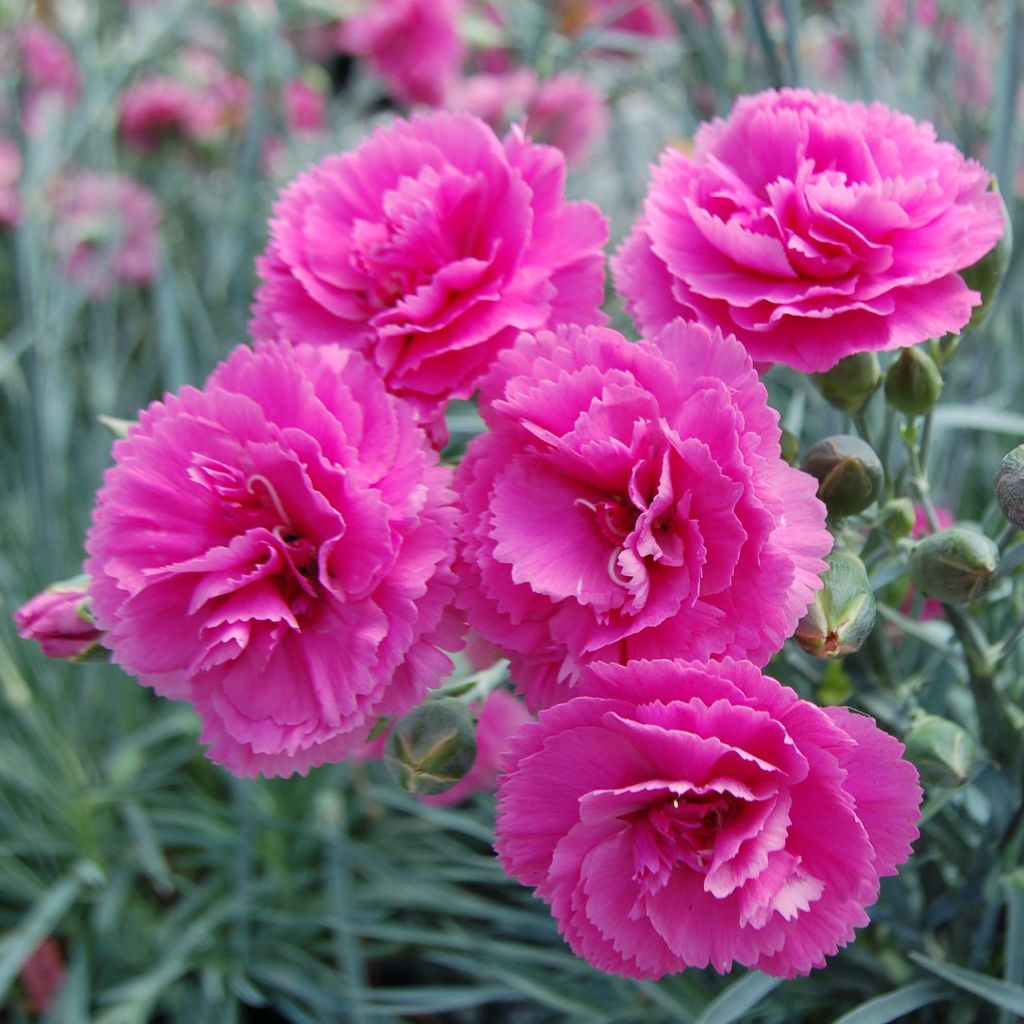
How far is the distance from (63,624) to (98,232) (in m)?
1.19

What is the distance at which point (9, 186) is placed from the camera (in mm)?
1648

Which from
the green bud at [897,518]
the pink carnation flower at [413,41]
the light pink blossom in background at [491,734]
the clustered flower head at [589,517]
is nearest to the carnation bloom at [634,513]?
the clustered flower head at [589,517]

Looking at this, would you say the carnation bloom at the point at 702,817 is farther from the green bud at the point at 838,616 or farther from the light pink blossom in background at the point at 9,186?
the light pink blossom in background at the point at 9,186

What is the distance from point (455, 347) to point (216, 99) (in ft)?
4.91

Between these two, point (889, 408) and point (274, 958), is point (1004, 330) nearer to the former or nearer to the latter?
point (889, 408)

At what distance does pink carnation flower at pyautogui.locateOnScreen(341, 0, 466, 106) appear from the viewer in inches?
62.4

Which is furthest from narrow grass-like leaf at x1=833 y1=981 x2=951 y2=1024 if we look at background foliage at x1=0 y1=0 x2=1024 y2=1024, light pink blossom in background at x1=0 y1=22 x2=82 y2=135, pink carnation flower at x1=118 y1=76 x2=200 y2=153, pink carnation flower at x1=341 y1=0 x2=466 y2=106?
light pink blossom in background at x1=0 y1=22 x2=82 y2=135

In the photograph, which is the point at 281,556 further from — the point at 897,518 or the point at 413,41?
the point at 413,41

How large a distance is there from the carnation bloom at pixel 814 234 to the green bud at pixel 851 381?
39mm

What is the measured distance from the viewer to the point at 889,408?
527 millimetres

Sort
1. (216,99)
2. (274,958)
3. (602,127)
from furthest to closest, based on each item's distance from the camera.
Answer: (216,99) < (602,127) < (274,958)

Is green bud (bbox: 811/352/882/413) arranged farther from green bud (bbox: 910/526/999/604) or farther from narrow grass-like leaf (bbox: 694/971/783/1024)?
narrow grass-like leaf (bbox: 694/971/783/1024)

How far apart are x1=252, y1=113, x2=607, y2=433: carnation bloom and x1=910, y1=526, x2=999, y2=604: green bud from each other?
19 cm

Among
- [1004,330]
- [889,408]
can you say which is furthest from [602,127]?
[889,408]
